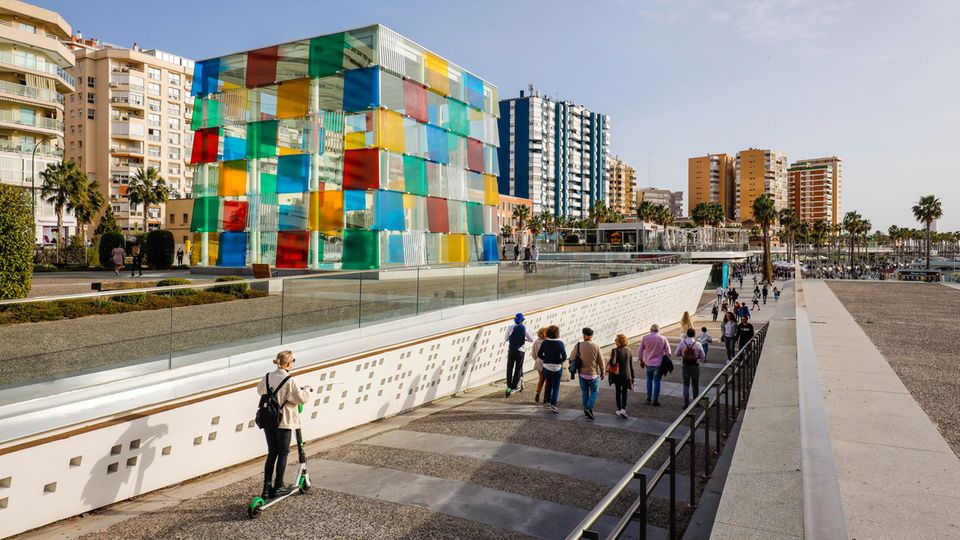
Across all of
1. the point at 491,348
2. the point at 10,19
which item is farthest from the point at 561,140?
the point at 491,348

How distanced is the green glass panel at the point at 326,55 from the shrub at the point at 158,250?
1504 cm

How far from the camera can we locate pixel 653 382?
42.7 feet

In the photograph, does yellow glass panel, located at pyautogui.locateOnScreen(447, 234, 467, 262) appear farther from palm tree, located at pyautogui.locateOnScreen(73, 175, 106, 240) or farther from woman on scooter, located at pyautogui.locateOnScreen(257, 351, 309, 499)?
palm tree, located at pyautogui.locateOnScreen(73, 175, 106, 240)

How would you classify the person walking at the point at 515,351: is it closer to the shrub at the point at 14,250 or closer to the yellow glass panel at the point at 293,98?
the shrub at the point at 14,250

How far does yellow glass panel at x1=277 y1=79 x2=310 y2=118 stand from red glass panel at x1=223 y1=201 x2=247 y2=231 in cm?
634

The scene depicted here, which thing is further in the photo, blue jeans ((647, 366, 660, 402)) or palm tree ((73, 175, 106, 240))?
palm tree ((73, 175, 106, 240))

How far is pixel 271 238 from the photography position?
36.4 meters

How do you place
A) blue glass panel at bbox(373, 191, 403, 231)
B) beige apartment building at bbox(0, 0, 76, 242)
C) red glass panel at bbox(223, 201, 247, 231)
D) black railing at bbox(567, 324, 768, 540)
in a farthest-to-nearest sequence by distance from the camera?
beige apartment building at bbox(0, 0, 76, 242) → red glass panel at bbox(223, 201, 247, 231) → blue glass panel at bbox(373, 191, 403, 231) → black railing at bbox(567, 324, 768, 540)

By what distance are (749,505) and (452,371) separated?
9301mm

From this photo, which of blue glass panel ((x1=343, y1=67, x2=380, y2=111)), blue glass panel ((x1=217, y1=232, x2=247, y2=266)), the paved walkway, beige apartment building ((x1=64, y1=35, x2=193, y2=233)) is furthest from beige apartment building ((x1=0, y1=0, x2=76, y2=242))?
the paved walkway

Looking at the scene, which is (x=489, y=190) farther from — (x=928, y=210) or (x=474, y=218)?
(x=928, y=210)

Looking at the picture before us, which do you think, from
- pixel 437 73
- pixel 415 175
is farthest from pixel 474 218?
Answer: pixel 437 73

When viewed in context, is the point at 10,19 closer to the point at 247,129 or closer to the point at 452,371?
the point at 247,129

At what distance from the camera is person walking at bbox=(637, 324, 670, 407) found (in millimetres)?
12495
